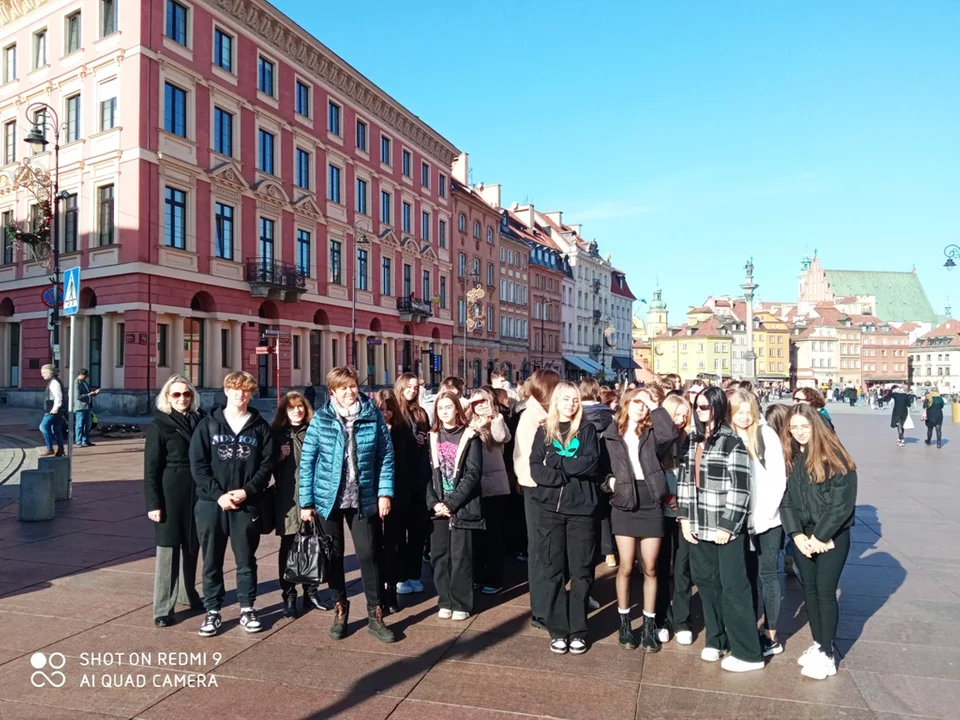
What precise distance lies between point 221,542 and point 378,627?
51.0 inches

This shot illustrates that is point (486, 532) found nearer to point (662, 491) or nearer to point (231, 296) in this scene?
point (662, 491)

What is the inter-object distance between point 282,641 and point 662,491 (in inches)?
111

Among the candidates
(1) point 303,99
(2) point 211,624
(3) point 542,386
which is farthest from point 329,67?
(2) point 211,624

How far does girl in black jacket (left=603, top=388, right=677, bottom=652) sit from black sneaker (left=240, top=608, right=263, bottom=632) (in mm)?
2571

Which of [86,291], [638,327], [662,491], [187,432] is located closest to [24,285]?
[86,291]

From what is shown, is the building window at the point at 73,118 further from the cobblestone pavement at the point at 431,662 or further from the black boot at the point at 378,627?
the black boot at the point at 378,627

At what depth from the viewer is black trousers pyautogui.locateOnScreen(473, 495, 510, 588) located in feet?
20.3

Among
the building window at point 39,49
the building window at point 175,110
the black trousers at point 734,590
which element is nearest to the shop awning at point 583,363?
the building window at point 175,110

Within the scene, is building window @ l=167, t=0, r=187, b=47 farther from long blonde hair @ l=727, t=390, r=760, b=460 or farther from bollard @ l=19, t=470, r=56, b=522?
long blonde hair @ l=727, t=390, r=760, b=460

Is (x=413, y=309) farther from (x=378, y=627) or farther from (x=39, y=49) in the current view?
(x=378, y=627)

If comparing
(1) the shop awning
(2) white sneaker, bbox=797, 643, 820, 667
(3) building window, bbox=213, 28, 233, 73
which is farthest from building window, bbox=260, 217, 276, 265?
(1) the shop awning

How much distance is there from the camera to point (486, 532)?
20.6 ft

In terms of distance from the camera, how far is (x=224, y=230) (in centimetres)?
2956

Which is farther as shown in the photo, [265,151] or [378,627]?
[265,151]
